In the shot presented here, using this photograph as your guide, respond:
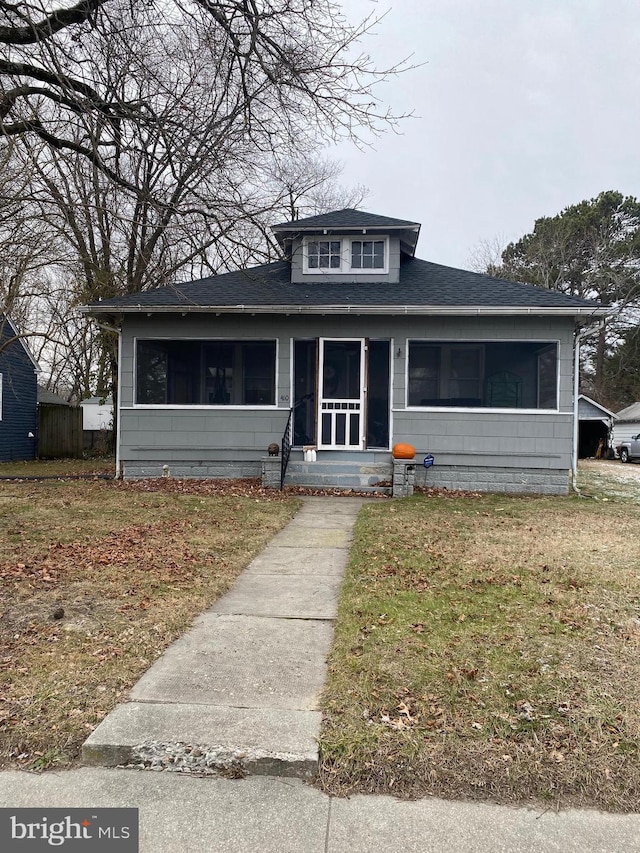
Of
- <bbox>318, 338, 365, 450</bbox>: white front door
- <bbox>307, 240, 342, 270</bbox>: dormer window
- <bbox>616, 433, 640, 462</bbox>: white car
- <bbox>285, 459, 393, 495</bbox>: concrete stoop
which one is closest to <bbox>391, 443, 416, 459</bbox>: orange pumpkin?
<bbox>285, 459, 393, 495</bbox>: concrete stoop

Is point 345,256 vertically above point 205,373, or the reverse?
point 345,256

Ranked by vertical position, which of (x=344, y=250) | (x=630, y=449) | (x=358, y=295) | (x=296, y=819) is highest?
(x=344, y=250)

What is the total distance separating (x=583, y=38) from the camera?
24.1ft

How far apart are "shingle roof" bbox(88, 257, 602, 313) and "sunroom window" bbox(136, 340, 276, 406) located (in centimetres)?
91

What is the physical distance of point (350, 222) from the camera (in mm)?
11969

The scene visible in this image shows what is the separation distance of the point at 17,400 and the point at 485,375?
1570 cm

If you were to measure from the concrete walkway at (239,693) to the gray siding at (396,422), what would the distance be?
21.7 feet

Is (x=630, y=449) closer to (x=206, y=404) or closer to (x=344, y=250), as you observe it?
(x=344, y=250)

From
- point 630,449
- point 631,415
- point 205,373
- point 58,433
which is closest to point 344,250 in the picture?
point 205,373

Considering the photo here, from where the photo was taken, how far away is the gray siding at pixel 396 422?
425 inches

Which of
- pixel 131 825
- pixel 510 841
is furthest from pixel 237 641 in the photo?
pixel 510 841

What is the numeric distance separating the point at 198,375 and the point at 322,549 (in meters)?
6.58

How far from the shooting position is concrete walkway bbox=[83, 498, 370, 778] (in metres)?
2.34

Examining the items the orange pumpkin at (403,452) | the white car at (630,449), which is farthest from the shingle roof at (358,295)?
the white car at (630,449)
